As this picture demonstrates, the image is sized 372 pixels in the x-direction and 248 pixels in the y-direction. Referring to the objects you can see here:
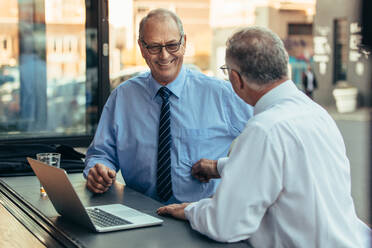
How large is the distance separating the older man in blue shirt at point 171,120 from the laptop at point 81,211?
15.8 inches

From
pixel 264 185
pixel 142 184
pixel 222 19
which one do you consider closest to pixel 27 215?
pixel 142 184

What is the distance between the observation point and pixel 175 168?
2168mm

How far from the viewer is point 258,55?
1387 mm

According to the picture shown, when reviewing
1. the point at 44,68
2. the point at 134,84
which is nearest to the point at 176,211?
the point at 134,84

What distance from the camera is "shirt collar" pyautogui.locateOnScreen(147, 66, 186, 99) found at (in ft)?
7.41

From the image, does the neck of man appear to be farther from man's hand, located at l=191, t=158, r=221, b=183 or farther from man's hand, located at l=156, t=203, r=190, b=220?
man's hand, located at l=191, t=158, r=221, b=183

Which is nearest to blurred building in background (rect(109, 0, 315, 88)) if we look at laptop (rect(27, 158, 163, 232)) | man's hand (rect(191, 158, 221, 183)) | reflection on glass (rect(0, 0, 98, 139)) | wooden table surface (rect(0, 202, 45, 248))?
reflection on glass (rect(0, 0, 98, 139))

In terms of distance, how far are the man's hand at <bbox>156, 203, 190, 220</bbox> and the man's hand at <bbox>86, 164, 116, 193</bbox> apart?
374mm

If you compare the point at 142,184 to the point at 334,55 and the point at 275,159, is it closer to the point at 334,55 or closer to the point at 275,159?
the point at 275,159

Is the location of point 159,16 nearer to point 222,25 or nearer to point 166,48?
point 166,48

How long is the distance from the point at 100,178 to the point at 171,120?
38 centimetres

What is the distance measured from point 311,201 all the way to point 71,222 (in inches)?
28.2

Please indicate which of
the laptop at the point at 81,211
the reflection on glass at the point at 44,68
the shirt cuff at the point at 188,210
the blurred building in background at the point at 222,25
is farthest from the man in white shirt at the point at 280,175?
the blurred building in background at the point at 222,25

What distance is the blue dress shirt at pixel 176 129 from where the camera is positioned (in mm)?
2191
